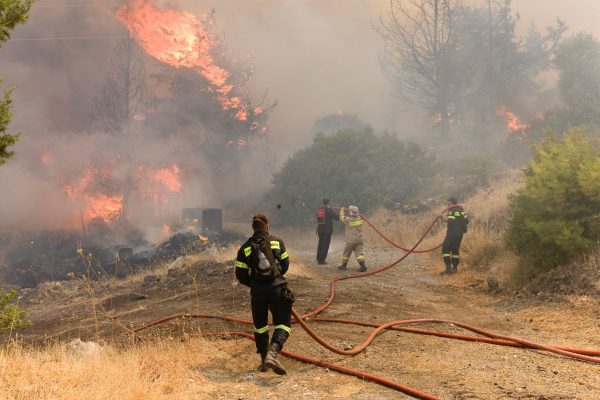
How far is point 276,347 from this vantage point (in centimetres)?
561

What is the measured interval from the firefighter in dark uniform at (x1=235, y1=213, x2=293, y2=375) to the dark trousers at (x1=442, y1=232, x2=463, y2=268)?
25.4 feet

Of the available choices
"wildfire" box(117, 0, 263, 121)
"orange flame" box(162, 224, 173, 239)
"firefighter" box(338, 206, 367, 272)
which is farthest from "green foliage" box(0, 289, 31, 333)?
"wildfire" box(117, 0, 263, 121)

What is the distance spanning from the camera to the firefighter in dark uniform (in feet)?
18.6

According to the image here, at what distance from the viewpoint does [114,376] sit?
4699 mm

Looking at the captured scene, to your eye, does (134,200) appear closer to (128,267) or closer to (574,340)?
(128,267)

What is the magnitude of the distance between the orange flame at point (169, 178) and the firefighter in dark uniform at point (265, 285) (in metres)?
Answer: 27.8

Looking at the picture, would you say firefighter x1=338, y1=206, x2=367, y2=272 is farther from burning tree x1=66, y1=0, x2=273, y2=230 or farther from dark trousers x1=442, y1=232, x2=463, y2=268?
burning tree x1=66, y1=0, x2=273, y2=230

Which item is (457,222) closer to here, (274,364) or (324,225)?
(324,225)

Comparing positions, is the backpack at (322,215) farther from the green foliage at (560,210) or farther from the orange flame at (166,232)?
the orange flame at (166,232)

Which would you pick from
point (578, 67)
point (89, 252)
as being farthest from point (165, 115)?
point (578, 67)

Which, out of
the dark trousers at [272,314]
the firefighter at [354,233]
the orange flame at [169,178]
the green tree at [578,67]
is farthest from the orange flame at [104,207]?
the green tree at [578,67]

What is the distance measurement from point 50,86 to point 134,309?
116 ft

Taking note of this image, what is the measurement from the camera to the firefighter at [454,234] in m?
12.6

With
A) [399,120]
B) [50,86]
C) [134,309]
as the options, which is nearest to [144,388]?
[134,309]
